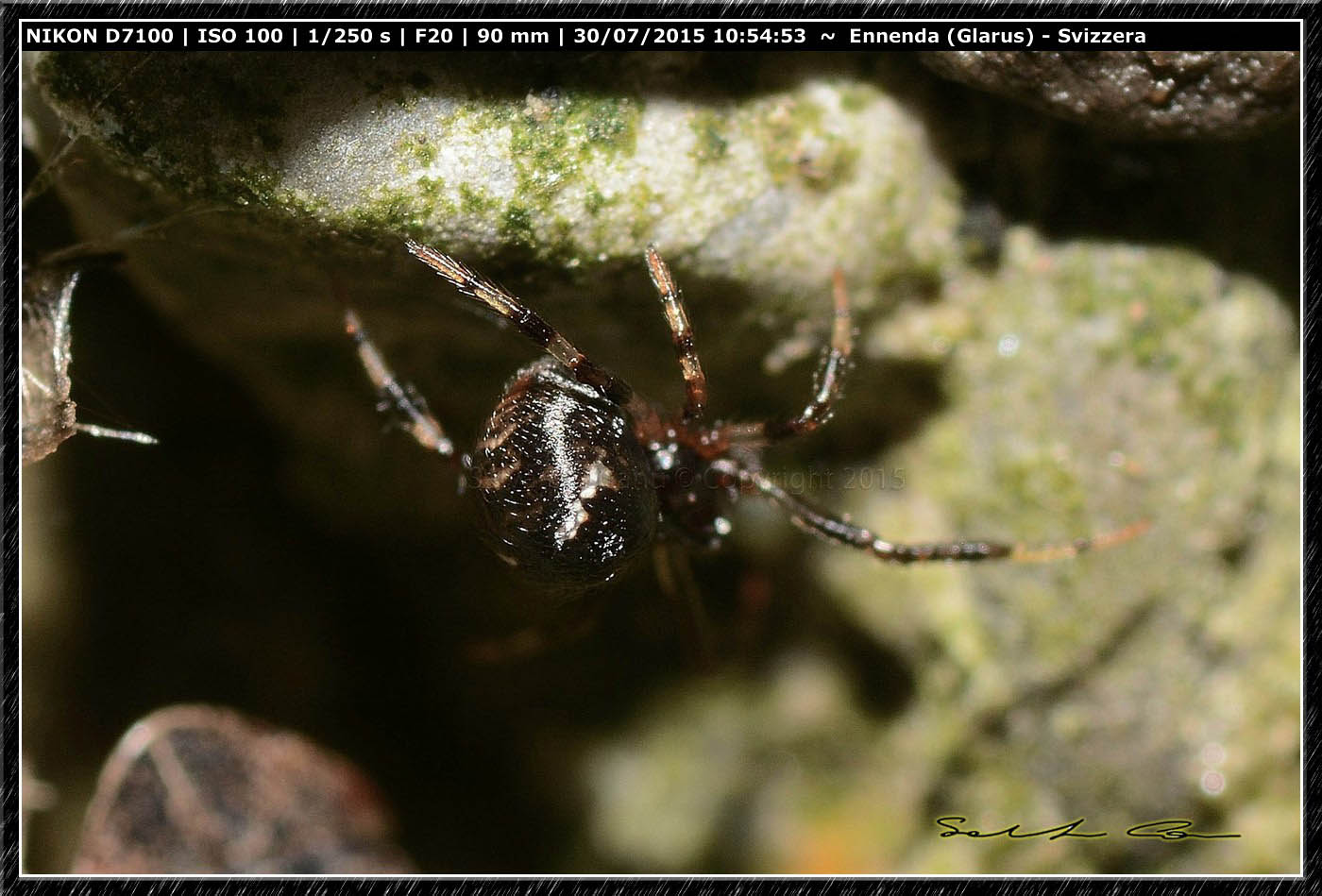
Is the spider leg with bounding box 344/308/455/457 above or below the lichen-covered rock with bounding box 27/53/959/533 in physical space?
below

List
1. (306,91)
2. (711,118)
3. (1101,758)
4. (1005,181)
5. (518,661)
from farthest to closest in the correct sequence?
(518,661) < (1101,758) < (1005,181) < (711,118) < (306,91)

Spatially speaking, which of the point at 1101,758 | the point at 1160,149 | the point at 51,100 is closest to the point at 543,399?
the point at 51,100

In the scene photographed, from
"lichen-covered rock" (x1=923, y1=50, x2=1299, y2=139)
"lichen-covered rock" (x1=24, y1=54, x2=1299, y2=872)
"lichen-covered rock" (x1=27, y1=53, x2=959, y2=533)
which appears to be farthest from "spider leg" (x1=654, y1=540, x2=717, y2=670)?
"lichen-covered rock" (x1=923, y1=50, x2=1299, y2=139)

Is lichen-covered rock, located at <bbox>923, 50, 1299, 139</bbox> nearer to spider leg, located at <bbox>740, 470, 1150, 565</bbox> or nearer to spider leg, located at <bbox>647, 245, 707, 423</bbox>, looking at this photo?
spider leg, located at <bbox>647, 245, 707, 423</bbox>

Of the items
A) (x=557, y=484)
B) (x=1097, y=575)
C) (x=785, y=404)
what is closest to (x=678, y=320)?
(x=557, y=484)

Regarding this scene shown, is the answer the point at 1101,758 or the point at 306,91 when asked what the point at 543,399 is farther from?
the point at 1101,758
